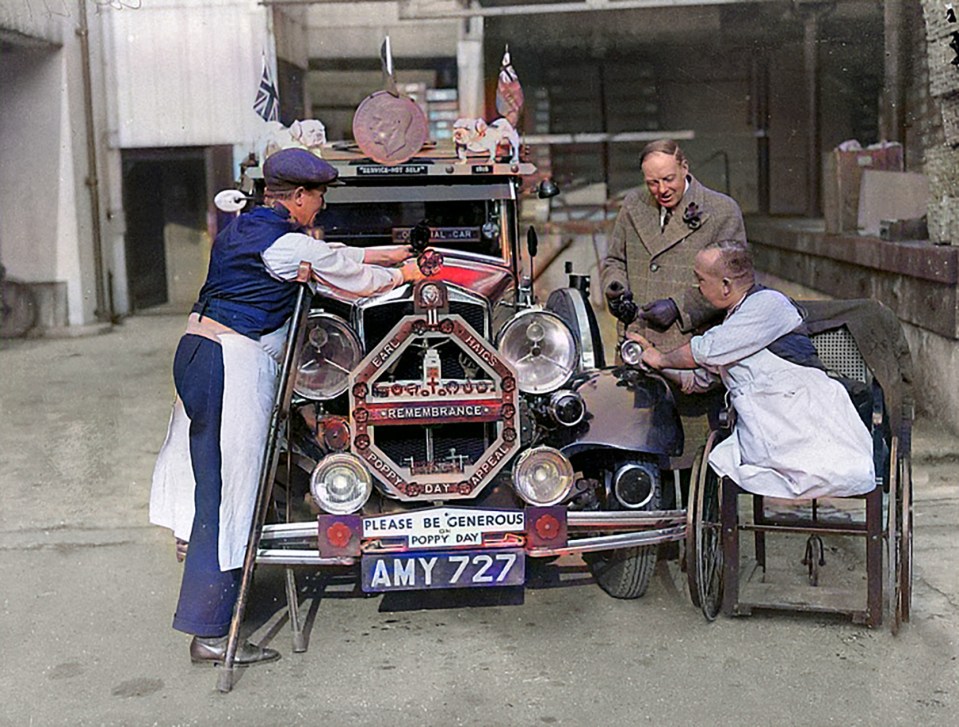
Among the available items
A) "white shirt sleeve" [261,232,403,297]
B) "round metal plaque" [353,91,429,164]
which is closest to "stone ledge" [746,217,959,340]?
"round metal plaque" [353,91,429,164]

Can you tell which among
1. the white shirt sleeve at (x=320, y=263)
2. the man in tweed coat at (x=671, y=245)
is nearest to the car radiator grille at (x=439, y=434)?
the white shirt sleeve at (x=320, y=263)

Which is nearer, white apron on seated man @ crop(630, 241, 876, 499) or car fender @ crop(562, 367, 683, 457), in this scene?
white apron on seated man @ crop(630, 241, 876, 499)

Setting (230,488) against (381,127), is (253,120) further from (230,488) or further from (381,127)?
(230,488)

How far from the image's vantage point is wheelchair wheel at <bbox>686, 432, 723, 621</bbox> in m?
5.01

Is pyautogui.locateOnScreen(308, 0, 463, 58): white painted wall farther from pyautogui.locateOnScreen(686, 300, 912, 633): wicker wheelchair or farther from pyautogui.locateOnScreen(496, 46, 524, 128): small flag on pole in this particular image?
pyautogui.locateOnScreen(686, 300, 912, 633): wicker wheelchair

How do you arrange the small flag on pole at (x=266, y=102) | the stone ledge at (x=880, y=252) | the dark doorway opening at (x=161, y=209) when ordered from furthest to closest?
1. the dark doorway opening at (x=161, y=209)
2. the stone ledge at (x=880, y=252)
3. the small flag on pole at (x=266, y=102)

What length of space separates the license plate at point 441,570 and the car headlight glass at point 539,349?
2.56ft

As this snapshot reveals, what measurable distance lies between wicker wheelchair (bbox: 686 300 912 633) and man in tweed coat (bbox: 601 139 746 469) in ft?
1.49

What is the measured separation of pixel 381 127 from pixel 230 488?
2.27 metres

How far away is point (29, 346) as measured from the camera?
13.6 m

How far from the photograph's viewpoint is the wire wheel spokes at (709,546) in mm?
5039

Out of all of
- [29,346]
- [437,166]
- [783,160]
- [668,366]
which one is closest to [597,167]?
[783,160]

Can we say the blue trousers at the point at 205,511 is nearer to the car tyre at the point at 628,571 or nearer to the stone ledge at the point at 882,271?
the car tyre at the point at 628,571

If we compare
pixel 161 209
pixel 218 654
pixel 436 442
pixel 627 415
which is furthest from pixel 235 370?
pixel 161 209
